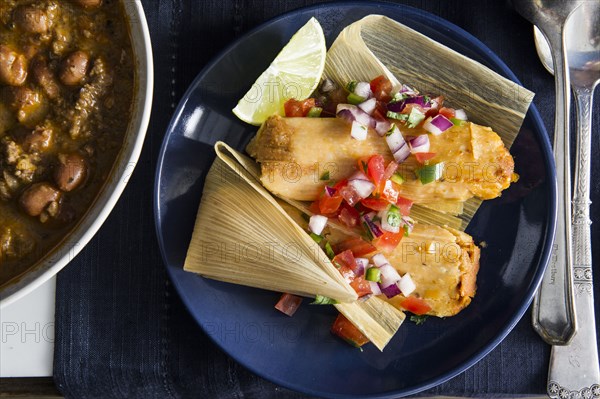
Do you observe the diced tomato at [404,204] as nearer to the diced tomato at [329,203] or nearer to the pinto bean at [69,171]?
the diced tomato at [329,203]

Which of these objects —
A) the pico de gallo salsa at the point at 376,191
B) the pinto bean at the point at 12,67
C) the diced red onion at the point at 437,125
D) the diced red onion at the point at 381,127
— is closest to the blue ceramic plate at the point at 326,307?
the pico de gallo salsa at the point at 376,191

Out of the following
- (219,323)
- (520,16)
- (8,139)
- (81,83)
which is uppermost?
(520,16)

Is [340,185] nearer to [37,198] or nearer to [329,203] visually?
[329,203]

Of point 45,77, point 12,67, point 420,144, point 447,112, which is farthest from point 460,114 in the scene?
point 12,67

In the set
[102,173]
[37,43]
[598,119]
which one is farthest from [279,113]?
[598,119]

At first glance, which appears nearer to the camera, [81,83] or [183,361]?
[81,83]

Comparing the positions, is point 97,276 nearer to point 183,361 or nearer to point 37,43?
point 183,361
